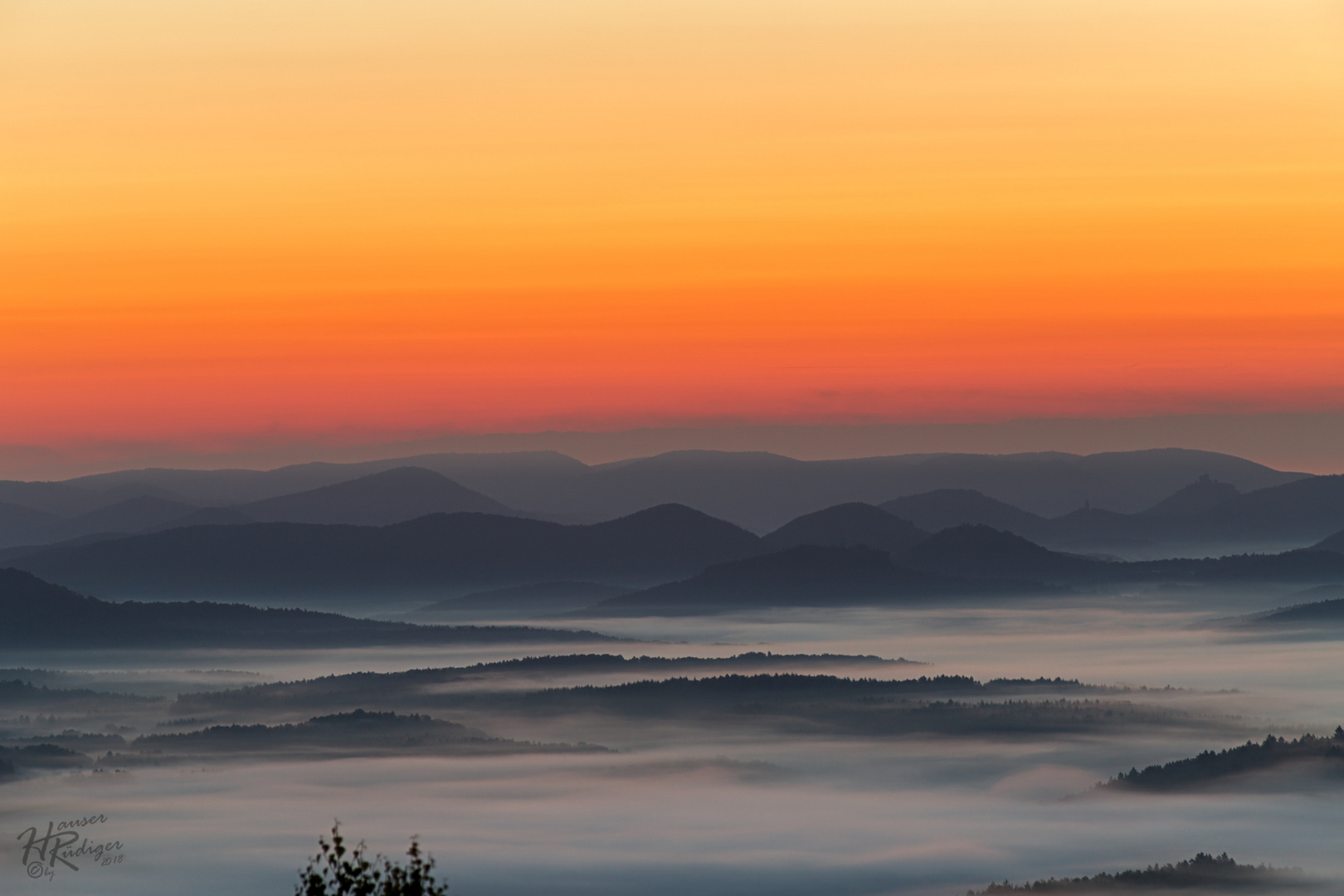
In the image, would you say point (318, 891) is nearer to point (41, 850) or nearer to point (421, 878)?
point (421, 878)

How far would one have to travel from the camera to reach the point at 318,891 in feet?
147

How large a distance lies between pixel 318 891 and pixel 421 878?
2.87 m

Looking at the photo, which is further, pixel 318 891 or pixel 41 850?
pixel 41 850

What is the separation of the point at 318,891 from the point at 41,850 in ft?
179

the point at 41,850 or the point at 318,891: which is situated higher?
the point at 318,891

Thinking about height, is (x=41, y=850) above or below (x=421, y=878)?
below

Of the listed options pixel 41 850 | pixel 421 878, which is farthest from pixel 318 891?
pixel 41 850

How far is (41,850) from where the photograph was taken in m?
91.4

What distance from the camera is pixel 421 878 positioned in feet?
148

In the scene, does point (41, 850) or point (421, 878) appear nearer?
point (421, 878)

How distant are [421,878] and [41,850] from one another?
55643mm
